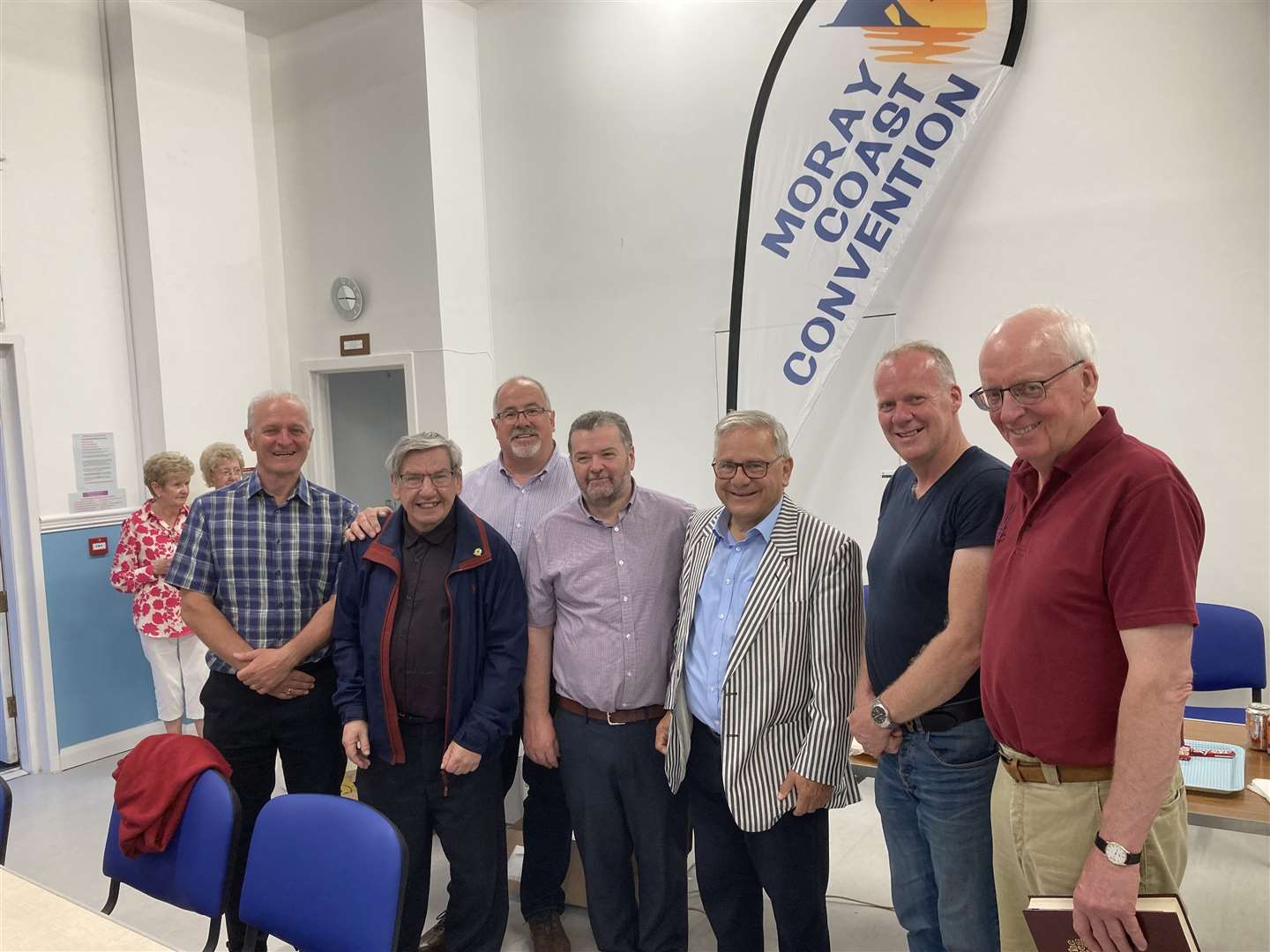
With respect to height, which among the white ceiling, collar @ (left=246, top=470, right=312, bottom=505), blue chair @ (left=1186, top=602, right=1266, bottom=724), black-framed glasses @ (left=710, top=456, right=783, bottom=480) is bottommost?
blue chair @ (left=1186, top=602, right=1266, bottom=724)

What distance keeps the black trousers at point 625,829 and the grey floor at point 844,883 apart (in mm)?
411

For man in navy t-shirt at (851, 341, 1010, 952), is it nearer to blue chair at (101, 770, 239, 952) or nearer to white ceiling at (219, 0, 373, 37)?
blue chair at (101, 770, 239, 952)

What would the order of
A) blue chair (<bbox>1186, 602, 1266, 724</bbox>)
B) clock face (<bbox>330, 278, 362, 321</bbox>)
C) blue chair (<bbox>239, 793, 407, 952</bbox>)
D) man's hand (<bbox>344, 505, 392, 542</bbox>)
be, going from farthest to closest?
clock face (<bbox>330, 278, 362, 321</bbox>) < blue chair (<bbox>1186, 602, 1266, 724</bbox>) < man's hand (<bbox>344, 505, 392, 542</bbox>) < blue chair (<bbox>239, 793, 407, 952</bbox>)

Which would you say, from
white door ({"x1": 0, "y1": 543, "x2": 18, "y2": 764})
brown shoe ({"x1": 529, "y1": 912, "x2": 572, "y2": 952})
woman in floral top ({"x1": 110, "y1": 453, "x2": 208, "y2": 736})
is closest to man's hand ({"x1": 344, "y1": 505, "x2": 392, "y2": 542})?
brown shoe ({"x1": 529, "y1": 912, "x2": 572, "y2": 952})

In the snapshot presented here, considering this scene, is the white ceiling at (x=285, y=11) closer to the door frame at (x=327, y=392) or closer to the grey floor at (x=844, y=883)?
the door frame at (x=327, y=392)

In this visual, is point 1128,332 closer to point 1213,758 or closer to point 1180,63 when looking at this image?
point 1180,63

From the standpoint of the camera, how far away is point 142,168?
5.04 metres

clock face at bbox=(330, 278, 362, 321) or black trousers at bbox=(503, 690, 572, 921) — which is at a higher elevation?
clock face at bbox=(330, 278, 362, 321)

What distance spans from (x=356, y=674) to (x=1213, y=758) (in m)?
2.23

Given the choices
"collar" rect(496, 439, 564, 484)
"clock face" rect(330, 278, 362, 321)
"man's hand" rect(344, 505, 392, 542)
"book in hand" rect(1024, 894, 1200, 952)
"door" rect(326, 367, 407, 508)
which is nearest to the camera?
"book in hand" rect(1024, 894, 1200, 952)

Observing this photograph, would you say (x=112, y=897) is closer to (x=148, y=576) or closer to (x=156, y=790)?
(x=156, y=790)

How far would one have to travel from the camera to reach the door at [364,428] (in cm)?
595

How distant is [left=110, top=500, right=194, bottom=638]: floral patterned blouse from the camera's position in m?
4.58

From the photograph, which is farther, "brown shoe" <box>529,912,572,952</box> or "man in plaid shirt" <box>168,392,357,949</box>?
"brown shoe" <box>529,912,572,952</box>
